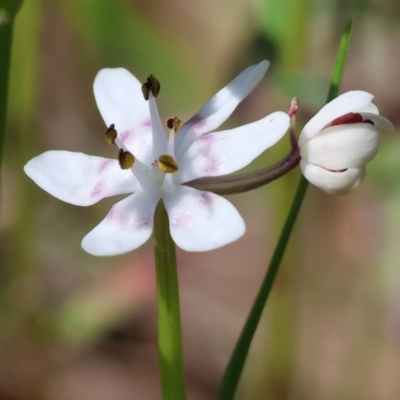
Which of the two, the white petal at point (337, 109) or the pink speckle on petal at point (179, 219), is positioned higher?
the white petal at point (337, 109)

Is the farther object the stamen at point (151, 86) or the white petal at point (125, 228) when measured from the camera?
the stamen at point (151, 86)

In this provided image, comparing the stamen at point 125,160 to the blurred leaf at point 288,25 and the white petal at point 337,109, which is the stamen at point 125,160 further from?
the blurred leaf at point 288,25

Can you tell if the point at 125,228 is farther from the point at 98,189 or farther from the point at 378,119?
the point at 378,119

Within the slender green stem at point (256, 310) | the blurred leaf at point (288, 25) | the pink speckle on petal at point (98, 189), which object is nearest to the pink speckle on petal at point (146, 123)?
the pink speckle on petal at point (98, 189)

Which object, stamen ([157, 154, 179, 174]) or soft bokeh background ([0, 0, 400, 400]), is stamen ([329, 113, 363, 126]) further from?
soft bokeh background ([0, 0, 400, 400])

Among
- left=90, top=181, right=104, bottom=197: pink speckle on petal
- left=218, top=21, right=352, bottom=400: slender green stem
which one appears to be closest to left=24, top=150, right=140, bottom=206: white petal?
left=90, top=181, right=104, bottom=197: pink speckle on petal

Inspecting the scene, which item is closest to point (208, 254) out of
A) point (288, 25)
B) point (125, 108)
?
point (288, 25)

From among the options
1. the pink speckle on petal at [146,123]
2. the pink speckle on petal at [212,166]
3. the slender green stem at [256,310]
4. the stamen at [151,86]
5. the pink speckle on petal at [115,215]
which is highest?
the stamen at [151,86]
